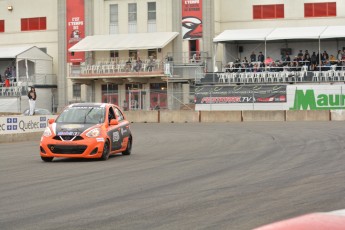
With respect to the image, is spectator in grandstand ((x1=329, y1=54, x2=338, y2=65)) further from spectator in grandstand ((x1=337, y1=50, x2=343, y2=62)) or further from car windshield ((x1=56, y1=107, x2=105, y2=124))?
car windshield ((x1=56, y1=107, x2=105, y2=124))

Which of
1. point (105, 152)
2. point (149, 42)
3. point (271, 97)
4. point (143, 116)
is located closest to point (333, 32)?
point (271, 97)

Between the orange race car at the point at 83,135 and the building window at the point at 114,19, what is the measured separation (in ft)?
152

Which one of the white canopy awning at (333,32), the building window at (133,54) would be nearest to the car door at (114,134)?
the white canopy awning at (333,32)

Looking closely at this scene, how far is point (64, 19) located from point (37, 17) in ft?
12.6

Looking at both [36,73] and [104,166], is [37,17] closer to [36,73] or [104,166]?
[36,73]

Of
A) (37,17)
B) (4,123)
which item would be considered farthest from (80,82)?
(4,123)

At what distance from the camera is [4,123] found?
2977 centimetres

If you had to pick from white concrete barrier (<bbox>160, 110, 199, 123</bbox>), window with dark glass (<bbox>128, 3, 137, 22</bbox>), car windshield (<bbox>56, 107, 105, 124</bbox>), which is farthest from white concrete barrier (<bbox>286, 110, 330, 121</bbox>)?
car windshield (<bbox>56, 107, 105, 124</bbox>)

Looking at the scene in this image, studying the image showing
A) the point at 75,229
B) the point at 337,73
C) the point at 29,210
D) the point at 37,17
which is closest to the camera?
the point at 75,229

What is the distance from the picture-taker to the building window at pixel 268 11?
63.2 m

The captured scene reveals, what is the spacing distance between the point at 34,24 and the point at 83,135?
52.9 meters

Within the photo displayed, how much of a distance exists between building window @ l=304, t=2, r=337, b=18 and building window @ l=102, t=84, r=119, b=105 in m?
16.7

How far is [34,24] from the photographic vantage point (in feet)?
230

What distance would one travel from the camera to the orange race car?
18.8m
